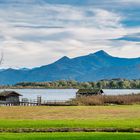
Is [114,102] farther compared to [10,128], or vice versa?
[114,102]

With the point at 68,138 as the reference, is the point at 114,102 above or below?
above

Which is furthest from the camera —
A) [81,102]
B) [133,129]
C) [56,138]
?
[81,102]

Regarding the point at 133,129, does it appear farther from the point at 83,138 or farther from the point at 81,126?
the point at 83,138

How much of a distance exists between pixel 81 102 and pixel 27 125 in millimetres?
73397

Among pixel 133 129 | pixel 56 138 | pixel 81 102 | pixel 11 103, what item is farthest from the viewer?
pixel 11 103

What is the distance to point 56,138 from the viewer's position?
3403 cm

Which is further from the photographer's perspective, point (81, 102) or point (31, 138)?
point (81, 102)

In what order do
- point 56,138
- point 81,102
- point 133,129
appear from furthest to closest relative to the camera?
1. point 81,102
2. point 133,129
3. point 56,138

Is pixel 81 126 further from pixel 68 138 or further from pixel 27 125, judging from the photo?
pixel 68 138

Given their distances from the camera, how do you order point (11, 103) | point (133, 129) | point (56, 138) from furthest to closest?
point (11, 103), point (133, 129), point (56, 138)

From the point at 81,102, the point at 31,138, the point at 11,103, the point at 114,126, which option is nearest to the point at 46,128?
the point at 114,126

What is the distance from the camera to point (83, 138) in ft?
113

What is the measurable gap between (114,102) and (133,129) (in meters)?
78.2

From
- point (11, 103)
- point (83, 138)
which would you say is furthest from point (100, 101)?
point (83, 138)
